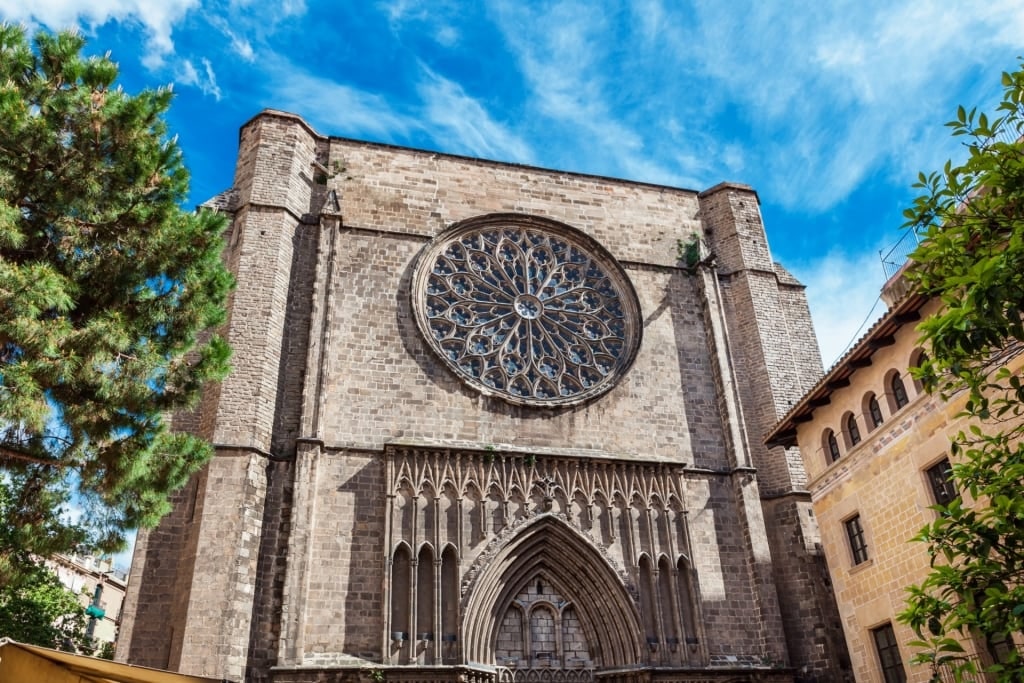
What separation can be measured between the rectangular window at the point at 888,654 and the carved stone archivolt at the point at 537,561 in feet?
8.71

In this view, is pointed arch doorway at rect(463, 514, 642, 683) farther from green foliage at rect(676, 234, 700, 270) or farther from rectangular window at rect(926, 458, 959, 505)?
green foliage at rect(676, 234, 700, 270)

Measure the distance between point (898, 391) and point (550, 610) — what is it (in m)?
6.09

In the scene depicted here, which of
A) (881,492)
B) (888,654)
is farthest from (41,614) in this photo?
(881,492)

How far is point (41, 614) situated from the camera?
18.0 m

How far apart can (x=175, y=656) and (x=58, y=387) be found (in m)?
5.04

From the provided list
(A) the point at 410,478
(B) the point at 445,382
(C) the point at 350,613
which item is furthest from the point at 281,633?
(B) the point at 445,382

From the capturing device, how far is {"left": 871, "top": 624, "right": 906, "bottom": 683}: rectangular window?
10.8 meters

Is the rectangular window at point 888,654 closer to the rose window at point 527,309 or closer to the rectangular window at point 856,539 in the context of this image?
the rectangular window at point 856,539

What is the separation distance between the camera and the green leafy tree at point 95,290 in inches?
297

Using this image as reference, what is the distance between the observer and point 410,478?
13.0m

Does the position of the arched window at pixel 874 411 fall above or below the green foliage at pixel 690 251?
below

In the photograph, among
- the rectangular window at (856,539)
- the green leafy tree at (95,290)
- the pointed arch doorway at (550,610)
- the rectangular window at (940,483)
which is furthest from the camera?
the pointed arch doorway at (550,610)

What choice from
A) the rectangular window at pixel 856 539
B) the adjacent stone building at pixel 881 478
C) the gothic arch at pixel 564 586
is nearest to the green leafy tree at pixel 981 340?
the adjacent stone building at pixel 881 478

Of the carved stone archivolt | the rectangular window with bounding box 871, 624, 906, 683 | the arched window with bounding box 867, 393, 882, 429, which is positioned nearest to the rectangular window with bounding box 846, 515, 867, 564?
the rectangular window with bounding box 871, 624, 906, 683
